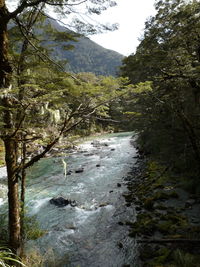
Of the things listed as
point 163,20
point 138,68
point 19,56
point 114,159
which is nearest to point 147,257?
point 19,56

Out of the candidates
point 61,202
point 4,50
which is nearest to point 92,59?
point 61,202

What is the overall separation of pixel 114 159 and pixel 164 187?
6.99 m

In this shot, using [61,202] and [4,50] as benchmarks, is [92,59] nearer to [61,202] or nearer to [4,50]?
[61,202]

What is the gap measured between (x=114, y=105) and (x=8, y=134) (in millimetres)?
1930

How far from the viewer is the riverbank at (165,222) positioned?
13.1 ft

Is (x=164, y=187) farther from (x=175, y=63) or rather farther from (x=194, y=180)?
(x=175, y=63)

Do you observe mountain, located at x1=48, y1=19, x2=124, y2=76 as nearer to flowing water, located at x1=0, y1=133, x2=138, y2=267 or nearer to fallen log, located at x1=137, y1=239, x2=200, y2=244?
flowing water, located at x1=0, y1=133, x2=138, y2=267

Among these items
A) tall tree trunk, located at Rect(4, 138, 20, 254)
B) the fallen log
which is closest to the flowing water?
the fallen log

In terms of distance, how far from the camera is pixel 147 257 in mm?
4242

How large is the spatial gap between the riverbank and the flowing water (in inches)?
14.3

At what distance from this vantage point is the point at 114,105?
3539mm

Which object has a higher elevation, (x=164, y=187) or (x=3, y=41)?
(x=3, y=41)

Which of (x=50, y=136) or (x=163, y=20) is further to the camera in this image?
(x=163, y=20)

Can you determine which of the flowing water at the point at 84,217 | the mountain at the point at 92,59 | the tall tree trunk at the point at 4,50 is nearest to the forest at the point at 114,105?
the tall tree trunk at the point at 4,50
